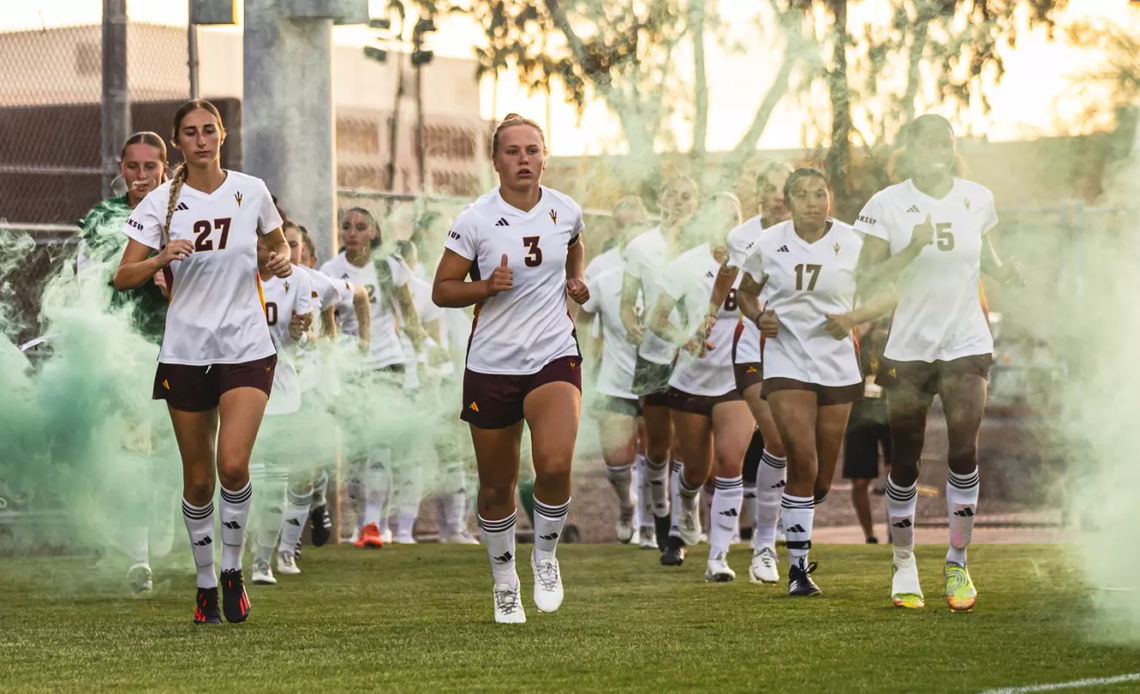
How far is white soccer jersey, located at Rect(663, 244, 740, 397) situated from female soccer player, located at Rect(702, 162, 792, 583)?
0.35m

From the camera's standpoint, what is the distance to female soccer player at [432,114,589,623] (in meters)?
7.89

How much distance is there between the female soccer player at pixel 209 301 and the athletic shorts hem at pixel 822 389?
2.63 metres

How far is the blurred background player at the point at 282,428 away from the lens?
10.4 m

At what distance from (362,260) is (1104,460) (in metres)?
6.60

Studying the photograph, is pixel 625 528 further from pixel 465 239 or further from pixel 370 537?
pixel 465 239

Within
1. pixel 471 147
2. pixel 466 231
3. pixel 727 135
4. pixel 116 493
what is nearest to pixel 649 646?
pixel 466 231

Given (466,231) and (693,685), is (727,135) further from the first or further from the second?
(693,685)

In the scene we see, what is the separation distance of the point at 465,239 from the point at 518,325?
17.2 inches

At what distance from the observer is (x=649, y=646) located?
24.5 feet

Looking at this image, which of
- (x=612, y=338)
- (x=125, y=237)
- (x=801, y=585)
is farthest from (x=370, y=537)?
(x=801, y=585)

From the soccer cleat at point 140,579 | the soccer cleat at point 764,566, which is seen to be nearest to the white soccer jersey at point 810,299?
the soccer cleat at point 764,566

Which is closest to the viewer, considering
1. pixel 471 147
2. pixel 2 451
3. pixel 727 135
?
pixel 2 451

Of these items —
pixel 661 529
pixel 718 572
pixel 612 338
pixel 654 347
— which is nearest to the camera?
pixel 718 572

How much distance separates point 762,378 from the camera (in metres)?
10.3
